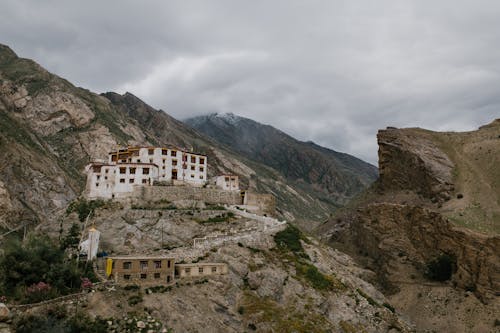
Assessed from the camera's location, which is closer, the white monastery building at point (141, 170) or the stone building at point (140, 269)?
the stone building at point (140, 269)

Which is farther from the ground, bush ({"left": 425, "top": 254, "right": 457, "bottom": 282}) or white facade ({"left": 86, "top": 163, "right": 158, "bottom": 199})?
white facade ({"left": 86, "top": 163, "right": 158, "bottom": 199})

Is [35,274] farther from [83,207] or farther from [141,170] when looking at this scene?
[141,170]

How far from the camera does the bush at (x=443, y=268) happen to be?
2729 inches

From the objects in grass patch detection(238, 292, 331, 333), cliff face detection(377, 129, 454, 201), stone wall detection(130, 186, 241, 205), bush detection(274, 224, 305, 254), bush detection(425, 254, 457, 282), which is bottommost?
grass patch detection(238, 292, 331, 333)

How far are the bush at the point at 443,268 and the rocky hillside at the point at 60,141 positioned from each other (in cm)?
5882

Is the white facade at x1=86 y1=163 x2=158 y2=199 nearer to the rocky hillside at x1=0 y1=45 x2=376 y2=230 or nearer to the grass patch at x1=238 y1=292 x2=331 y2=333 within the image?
the rocky hillside at x1=0 y1=45 x2=376 y2=230

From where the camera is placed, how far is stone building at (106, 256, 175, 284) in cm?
4397

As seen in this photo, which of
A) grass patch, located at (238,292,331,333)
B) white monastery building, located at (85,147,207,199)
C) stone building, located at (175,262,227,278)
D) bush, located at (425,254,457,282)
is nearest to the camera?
grass patch, located at (238,292,331,333)

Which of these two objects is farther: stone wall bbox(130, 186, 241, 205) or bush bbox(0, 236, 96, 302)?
stone wall bbox(130, 186, 241, 205)

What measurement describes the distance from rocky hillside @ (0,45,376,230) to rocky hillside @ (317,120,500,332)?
180 feet

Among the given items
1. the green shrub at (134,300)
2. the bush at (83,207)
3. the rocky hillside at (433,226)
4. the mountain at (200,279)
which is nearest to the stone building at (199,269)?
the mountain at (200,279)

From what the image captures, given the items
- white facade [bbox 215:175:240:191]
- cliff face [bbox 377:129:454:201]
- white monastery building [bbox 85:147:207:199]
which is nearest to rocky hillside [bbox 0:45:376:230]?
white monastery building [bbox 85:147:207:199]

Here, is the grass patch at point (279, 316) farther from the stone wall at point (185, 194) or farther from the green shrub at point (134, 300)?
the stone wall at point (185, 194)

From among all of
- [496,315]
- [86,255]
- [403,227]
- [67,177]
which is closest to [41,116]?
[67,177]
